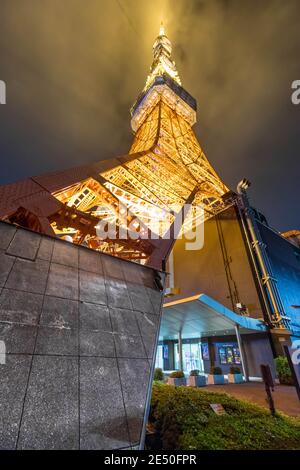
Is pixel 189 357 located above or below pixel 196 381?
above

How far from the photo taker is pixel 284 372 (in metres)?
13.9

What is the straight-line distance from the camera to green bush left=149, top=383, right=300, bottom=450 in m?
4.64

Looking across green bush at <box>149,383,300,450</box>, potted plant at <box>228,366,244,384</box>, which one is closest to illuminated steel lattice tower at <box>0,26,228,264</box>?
green bush at <box>149,383,300,450</box>

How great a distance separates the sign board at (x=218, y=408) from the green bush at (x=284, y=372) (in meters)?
10.3

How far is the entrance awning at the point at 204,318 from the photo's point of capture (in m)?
13.9

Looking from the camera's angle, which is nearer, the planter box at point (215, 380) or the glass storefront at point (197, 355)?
the planter box at point (215, 380)

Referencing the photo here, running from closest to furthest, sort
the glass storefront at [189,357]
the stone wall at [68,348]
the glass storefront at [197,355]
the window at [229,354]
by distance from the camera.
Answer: the stone wall at [68,348] < the window at [229,354] < the glass storefront at [197,355] < the glass storefront at [189,357]

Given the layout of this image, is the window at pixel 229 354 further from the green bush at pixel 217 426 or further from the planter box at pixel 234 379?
the green bush at pixel 217 426

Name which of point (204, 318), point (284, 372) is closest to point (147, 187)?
point (204, 318)

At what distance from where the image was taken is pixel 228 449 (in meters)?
4.40

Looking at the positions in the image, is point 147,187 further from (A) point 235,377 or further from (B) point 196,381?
(A) point 235,377

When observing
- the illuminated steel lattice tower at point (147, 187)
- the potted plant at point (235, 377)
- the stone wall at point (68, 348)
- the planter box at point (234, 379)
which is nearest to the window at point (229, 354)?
the potted plant at point (235, 377)

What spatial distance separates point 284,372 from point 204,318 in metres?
5.59

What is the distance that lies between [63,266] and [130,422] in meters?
3.47
